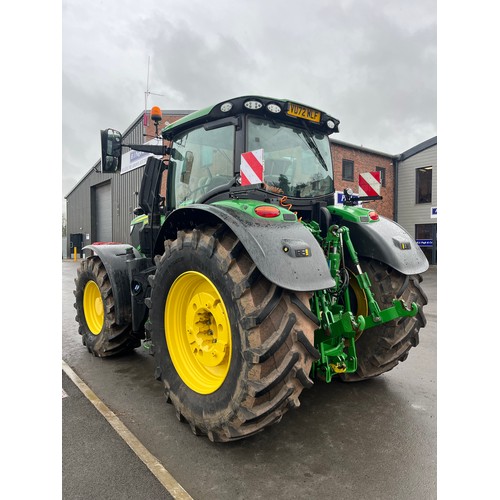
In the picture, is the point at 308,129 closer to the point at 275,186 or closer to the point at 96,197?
the point at 275,186

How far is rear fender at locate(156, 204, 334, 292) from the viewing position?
2193mm

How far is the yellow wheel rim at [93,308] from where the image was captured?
4625mm

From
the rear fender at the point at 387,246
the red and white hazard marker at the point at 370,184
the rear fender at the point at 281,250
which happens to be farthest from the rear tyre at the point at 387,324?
the rear fender at the point at 281,250

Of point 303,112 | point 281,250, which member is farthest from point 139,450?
point 303,112

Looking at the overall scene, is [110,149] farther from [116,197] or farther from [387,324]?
[116,197]

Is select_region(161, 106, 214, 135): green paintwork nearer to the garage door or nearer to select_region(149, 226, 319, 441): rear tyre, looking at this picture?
select_region(149, 226, 319, 441): rear tyre

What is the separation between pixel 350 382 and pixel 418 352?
4.79 feet

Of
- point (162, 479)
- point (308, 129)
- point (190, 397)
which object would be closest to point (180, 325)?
point (190, 397)

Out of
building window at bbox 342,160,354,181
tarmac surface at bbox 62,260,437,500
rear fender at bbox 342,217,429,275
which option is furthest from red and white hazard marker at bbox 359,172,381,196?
building window at bbox 342,160,354,181

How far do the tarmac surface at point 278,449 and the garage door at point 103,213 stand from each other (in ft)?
69.3

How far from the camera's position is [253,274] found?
7.42 feet

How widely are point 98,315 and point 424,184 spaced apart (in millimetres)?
16551

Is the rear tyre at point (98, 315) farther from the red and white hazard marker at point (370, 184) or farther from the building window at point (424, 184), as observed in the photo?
the building window at point (424, 184)

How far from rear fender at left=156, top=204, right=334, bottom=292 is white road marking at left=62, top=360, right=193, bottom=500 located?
125cm
